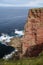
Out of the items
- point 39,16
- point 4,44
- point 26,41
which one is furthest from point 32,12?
point 4,44

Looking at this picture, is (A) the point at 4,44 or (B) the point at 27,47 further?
(A) the point at 4,44

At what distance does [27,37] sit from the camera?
1415 inches

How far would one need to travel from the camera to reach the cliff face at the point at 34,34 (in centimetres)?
3386

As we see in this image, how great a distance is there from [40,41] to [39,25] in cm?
184

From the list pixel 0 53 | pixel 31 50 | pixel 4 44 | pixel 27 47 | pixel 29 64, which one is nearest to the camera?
pixel 29 64

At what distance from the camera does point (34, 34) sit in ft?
117

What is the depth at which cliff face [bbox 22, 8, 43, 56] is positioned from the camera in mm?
33856

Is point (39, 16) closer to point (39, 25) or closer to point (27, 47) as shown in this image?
point (39, 25)

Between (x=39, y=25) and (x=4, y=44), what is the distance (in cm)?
2040

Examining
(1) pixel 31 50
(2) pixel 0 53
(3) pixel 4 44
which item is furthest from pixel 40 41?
(3) pixel 4 44

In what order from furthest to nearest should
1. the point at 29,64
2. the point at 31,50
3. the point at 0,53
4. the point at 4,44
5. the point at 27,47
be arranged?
1. the point at 4,44
2. the point at 0,53
3. the point at 27,47
4. the point at 31,50
5. the point at 29,64

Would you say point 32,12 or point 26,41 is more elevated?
point 32,12

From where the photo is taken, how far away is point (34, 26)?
35281 millimetres

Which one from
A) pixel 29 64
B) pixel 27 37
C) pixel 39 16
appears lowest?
pixel 29 64
